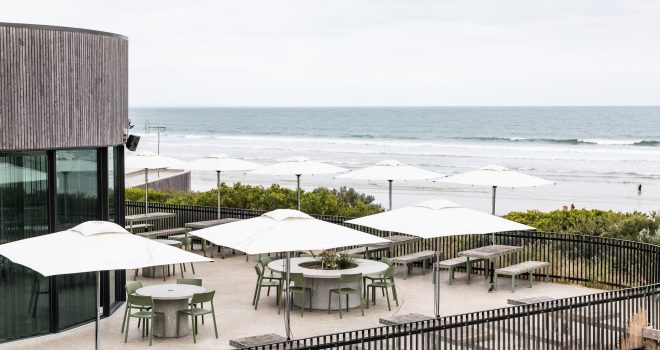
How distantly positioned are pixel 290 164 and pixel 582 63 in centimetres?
10625

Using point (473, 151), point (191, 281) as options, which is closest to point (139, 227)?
point (191, 281)

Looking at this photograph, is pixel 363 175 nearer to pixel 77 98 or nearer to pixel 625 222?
pixel 625 222

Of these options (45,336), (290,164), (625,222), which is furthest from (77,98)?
(625,222)

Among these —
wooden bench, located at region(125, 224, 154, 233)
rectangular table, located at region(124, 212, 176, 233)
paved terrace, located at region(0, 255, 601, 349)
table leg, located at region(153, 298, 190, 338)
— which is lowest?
paved terrace, located at region(0, 255, 601, 349)

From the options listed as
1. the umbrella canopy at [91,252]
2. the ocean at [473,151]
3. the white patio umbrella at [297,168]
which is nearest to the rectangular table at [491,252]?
the white patio umbrella at [297,168]

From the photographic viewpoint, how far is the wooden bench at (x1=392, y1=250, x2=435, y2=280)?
19.0 meters

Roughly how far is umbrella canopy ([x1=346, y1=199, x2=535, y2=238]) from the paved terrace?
6.55 ft

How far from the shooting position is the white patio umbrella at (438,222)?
13812mm

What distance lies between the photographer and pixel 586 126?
13262 cm

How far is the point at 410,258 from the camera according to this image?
19266mm

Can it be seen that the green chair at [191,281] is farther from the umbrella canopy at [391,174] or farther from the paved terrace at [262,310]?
the umbrella canopy at [391,174]

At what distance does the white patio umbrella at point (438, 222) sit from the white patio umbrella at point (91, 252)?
4.23 metres

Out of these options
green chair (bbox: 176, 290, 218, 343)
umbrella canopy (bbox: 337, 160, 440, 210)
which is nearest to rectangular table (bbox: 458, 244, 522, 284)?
umbrella canopy (bbox: 337, 160, 440, 210)

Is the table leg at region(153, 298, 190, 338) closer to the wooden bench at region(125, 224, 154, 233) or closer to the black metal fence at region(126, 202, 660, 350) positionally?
the black metal fence at region(126, 202, 660, 350)
